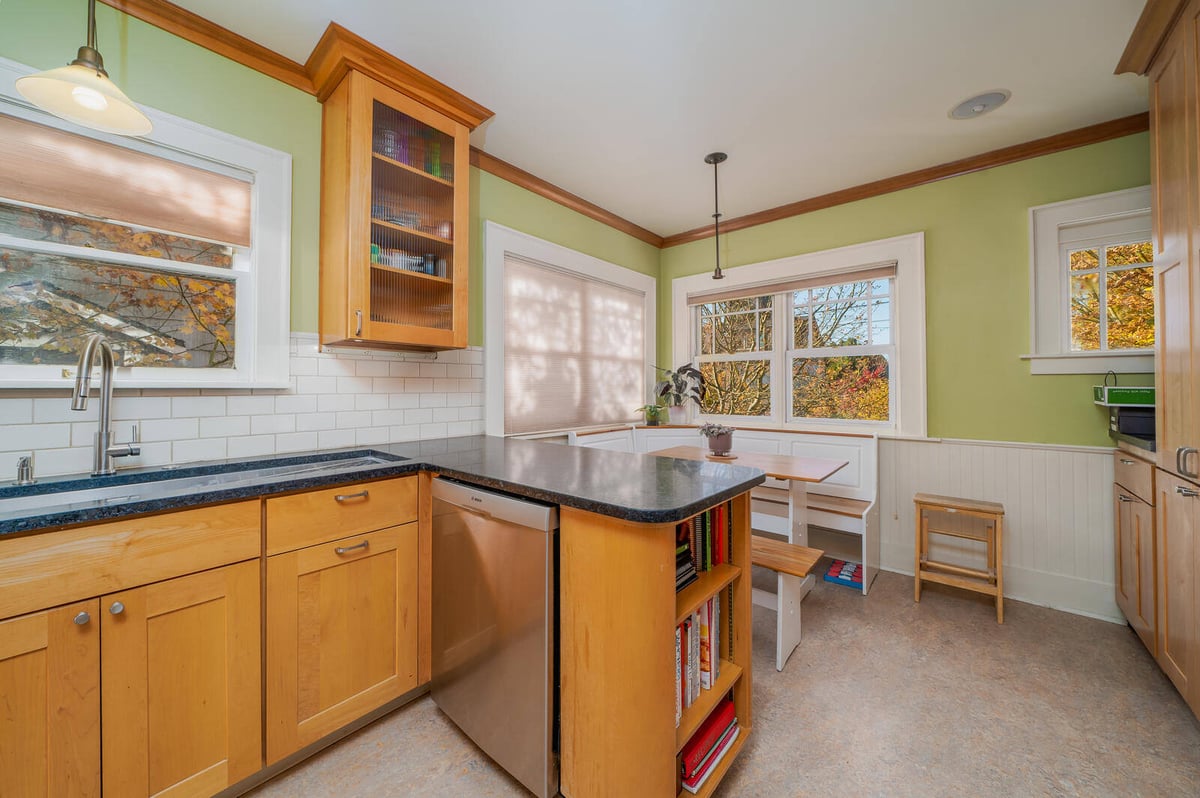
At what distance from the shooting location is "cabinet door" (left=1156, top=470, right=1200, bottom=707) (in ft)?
5.07

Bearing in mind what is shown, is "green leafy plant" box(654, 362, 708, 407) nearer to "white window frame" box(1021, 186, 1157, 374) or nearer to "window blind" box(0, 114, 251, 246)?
"white window frame" box(1021, 186, 1157, 374)

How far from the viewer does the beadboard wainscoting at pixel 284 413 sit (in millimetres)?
1428

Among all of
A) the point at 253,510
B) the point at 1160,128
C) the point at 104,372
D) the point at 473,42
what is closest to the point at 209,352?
the point at 104,372

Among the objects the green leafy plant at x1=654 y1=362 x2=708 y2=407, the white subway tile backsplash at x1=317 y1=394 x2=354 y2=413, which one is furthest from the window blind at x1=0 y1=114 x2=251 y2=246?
the green leafy plant at x1=654 y1=362 x2=708 y2=407

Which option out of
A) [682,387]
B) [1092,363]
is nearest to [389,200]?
[682,387]

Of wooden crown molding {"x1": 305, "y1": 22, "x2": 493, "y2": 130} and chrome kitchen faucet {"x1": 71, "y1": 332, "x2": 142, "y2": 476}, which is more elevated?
wooden crown molding {"x1": 305, "y1": 22, "x2": 493, "y2": 130}

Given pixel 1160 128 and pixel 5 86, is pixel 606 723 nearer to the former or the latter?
pixel 5 86

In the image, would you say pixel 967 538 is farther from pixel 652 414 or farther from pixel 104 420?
pixel 104 420

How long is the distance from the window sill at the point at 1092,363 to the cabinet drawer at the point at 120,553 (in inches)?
153

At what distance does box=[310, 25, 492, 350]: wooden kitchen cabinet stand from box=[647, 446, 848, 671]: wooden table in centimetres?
146

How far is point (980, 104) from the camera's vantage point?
224 cm

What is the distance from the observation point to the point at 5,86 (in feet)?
4.54

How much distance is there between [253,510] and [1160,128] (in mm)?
3637

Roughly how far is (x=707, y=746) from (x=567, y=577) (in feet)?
2.24
